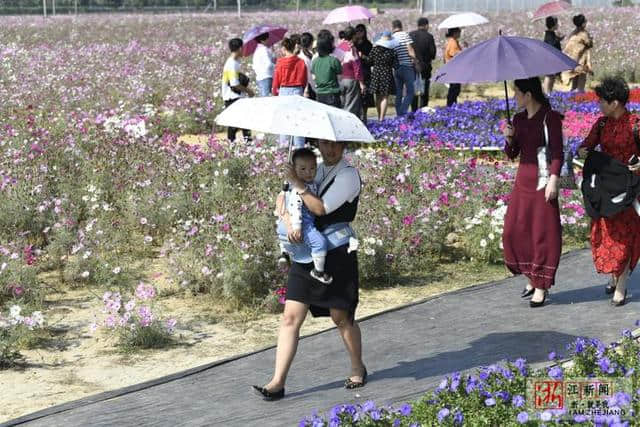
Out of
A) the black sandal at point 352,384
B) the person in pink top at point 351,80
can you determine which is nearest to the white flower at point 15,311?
the black sandal at point 352,384

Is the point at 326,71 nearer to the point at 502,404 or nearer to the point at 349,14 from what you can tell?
the point at 349,14

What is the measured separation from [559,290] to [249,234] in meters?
2.32

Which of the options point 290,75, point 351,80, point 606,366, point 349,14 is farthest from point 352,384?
point 349,14

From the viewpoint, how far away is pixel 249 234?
785cm

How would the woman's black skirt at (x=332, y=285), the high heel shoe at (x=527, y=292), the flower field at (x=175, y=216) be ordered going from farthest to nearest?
the flower field at (x=175, y=216)
the high heel shoe at (x=527, y=292)
the woman's black skirt at (x=332, y=285)

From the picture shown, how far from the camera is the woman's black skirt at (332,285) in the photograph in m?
5.40

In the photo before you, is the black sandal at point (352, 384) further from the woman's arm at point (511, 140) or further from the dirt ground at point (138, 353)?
the woman's arm at point (511, 140)

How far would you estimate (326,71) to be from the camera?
43.5 ft

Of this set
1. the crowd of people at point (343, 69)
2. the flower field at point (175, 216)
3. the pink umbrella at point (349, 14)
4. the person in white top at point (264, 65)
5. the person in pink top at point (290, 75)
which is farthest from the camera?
the pink umbrella at point (349, 14)

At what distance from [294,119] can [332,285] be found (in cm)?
90

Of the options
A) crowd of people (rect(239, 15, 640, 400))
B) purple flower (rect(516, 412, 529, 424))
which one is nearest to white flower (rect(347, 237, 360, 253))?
crowd of people (rect(239, 15, 640, 400))

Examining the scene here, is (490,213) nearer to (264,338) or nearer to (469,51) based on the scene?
(469,51)

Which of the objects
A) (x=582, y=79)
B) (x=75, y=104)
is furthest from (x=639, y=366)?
(x=582, y=79)

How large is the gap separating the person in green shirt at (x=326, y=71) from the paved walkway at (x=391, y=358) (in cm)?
603
